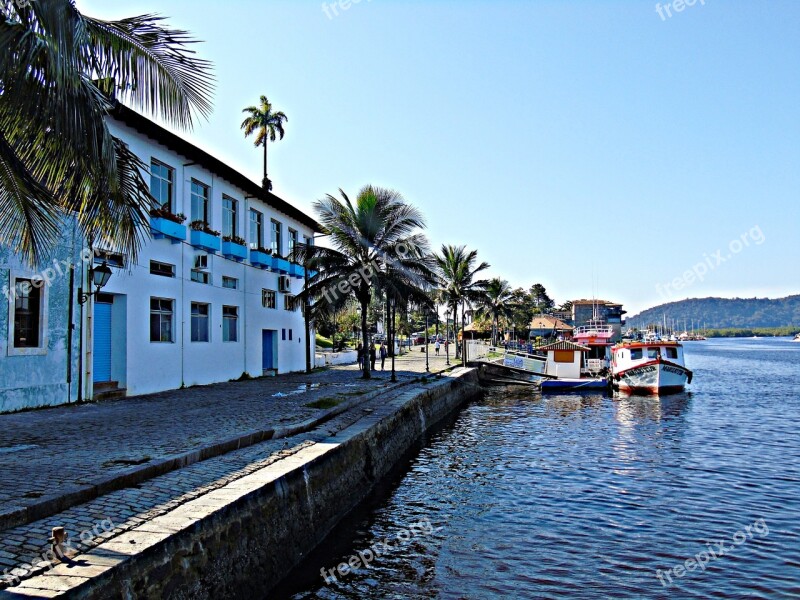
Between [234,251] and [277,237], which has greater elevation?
[277,237]

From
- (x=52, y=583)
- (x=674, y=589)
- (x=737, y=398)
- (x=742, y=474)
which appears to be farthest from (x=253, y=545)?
(x=737, y=398)

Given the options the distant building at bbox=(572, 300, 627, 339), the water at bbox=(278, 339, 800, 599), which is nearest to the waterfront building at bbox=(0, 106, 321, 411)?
the water at bbox=(278, 339, 800, 599)

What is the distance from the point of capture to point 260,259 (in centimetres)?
2662

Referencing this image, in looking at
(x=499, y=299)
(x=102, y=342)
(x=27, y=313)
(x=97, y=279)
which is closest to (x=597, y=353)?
(x=499, y=299)

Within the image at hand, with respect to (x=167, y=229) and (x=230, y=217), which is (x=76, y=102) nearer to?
(x=167, y=229)

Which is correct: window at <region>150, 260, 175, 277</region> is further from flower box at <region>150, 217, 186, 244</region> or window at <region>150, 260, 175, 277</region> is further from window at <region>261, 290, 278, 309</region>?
window at <region>261, 290, 278, 309</region>

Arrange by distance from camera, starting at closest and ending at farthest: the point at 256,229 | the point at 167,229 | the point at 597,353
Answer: the point at 167,229, the point at 256,229, the point at 597,353

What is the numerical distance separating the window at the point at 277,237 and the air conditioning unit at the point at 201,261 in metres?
7.16

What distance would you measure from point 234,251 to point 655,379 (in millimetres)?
24519

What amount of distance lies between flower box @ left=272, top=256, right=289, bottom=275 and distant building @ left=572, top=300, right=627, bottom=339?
76.8m

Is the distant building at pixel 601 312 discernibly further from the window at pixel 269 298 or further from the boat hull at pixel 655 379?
the window at pixel 269 298

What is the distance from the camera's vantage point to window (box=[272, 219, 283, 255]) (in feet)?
97.0

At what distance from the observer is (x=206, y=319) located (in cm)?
2281

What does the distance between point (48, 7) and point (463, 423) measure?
19206 millimetres
